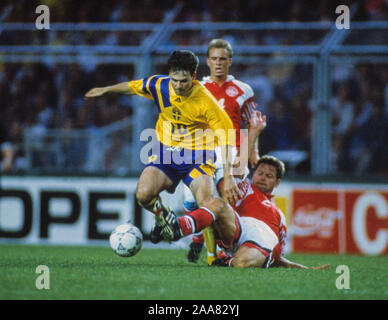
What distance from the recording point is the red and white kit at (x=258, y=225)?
601cm

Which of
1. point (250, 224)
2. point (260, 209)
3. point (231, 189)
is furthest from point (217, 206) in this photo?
point (260, 209)

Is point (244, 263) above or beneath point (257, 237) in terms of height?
beneath

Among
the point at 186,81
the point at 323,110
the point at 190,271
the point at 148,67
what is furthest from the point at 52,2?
the point at 190,271

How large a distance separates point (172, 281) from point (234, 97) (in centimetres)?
259

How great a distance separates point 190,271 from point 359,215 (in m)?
4.21

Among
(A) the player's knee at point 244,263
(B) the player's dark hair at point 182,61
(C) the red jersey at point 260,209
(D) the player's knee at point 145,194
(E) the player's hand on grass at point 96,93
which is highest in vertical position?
(B) the player's dark hair at point 182,61

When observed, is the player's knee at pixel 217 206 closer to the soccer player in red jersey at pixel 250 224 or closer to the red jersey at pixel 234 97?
the soccer player in red jersey at pixel 250 224

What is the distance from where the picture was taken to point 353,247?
366 inches

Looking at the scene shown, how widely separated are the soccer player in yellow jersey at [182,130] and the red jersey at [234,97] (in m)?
0.71

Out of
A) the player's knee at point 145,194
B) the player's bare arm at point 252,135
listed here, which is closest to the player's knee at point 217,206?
the player's knee at point 145,194

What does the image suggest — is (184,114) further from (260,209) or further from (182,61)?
(260,209)

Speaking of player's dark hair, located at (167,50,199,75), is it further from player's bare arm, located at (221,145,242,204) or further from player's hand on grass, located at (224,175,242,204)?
player's hand on grass, located at (224,175,242,204)

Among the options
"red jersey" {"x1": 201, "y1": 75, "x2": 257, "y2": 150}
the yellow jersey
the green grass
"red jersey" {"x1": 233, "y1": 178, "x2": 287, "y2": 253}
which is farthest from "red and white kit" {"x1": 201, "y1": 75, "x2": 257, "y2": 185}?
the green grass

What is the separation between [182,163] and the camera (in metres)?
6.23
